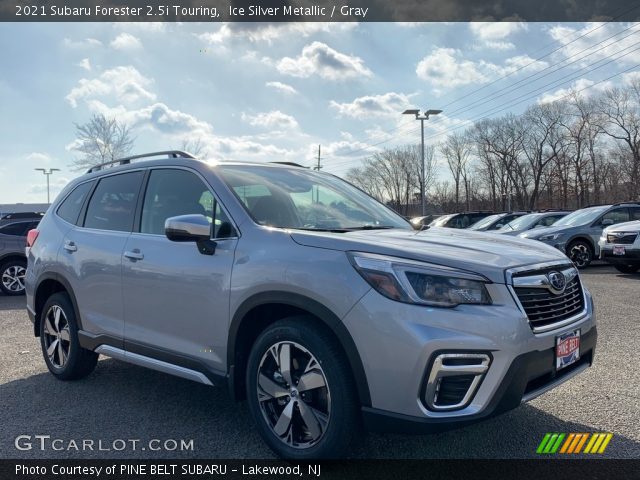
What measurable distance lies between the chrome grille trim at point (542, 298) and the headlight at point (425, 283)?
0.66 ft

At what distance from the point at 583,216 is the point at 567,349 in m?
12.3

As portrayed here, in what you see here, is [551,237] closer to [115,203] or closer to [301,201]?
[301,201]

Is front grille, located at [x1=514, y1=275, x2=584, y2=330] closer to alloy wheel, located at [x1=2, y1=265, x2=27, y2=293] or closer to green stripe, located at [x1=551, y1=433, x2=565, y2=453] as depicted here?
green stripe, located at [x1=551, y1=433, x2=565, y2=453]

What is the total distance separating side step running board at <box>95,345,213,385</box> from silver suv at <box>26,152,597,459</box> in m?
0.01

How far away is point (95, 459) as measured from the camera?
3.10m

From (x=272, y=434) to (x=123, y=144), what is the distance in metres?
31.1

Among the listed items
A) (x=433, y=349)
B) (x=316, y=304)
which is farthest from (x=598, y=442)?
(x=316, y=304)

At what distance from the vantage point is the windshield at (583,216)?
13434 mm

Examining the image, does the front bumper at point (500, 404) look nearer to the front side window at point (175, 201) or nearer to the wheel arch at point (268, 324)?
the wheel arch at point (268, 324)

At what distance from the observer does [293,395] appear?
2898 millimetres

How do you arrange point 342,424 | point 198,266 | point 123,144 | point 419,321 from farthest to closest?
point 123,144, point 198,266, point 342,424, point 419,321

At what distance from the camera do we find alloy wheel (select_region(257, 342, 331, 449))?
2787mm

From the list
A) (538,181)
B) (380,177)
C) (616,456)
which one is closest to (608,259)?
(616,456)

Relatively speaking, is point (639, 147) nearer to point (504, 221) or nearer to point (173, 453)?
point (504, 221)
